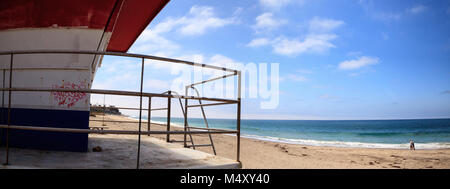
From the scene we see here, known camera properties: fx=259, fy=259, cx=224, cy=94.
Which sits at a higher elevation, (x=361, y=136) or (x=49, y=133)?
(x=49, y=133)

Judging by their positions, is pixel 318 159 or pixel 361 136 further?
pixel 361 136

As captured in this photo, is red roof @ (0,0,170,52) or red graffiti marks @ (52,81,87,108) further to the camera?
red graffiti marks @ (52,81,87,108)

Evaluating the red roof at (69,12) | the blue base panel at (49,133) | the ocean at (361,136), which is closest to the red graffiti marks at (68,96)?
the blue base panel at (49,133)

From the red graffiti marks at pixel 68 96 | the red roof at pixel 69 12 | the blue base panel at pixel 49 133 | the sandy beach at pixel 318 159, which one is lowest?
the sandy beach at pixel 318 159

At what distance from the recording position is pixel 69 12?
151 inches

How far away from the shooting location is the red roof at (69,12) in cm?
→ 374

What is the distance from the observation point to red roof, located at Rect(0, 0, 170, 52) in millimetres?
3738

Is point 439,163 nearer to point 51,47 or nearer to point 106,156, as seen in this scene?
point 106,156

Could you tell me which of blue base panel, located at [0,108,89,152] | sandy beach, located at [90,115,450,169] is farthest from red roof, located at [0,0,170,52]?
sandy beach, located at [90,115,450,169]

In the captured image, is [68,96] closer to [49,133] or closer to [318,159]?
[49,133]

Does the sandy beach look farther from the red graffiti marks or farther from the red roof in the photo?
the red roof

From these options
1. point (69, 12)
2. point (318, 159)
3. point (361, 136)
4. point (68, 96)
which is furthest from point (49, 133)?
point (361, 136)

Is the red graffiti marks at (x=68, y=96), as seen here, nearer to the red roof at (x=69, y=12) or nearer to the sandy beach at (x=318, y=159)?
the red roof at (x=69, y=12)
